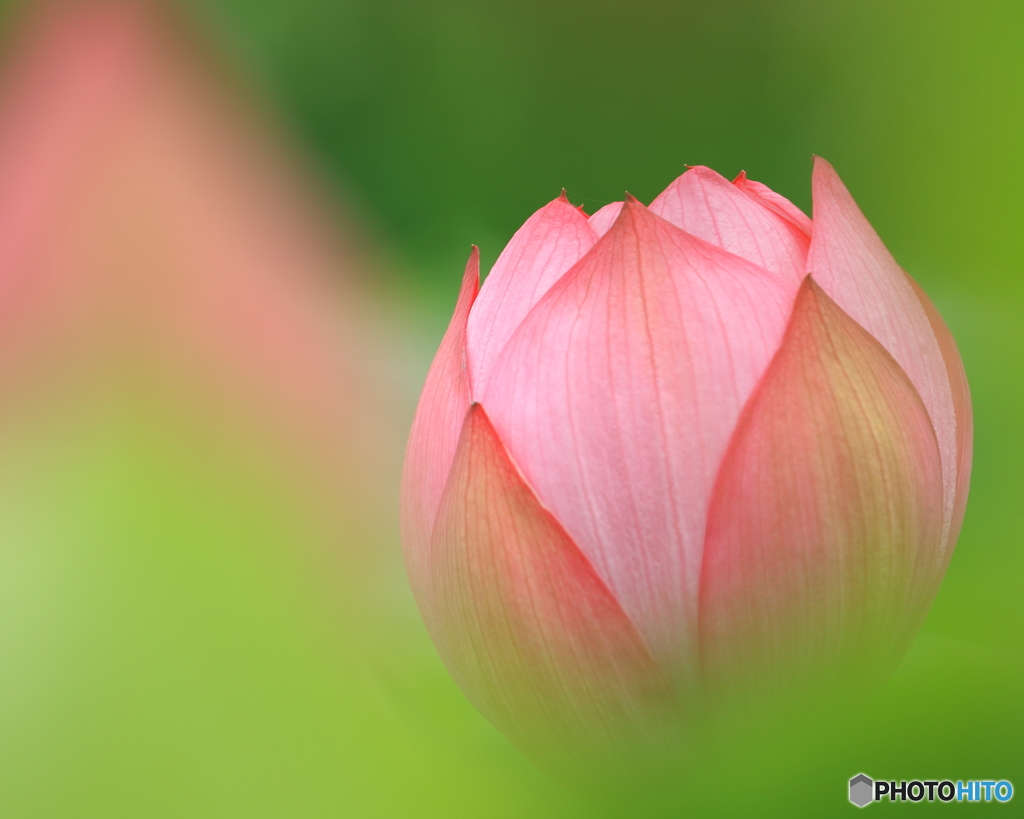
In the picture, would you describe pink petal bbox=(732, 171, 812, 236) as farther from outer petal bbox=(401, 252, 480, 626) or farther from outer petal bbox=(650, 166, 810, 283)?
outer petal bbox=(401, 252, 480, 626)

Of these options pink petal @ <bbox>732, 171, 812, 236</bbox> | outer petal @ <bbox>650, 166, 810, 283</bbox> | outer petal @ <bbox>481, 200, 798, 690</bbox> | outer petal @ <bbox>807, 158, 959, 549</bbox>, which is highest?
pink petal @ <bbox>732, 171, 812, 236</bbox>

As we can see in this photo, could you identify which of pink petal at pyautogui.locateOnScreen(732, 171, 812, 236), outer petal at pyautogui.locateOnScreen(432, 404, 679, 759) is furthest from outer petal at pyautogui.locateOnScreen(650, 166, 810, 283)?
outer petal at pyautogui.locateOnScreen(432, 404, 679, 759)

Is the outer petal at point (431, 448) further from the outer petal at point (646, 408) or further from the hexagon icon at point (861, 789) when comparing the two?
the hexagon icon at point (861, 789)

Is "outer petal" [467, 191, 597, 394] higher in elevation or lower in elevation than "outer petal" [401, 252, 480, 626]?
higher

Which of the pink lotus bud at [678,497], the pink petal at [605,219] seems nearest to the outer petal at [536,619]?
the pink lotus bud at [678,497]

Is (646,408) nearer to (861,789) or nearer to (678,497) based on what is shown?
(678,497)

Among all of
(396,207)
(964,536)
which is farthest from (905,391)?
(396,207)
